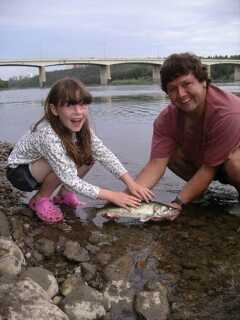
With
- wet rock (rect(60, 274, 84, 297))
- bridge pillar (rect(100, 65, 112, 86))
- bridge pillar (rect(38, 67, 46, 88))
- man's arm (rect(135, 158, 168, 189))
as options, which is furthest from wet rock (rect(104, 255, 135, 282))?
bridge pillar (rect(100, 65, 112, 86))

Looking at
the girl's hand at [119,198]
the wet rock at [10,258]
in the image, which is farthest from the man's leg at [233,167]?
the wet rock at [10,258]

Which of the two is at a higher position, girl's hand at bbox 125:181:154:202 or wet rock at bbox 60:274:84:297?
girl's hand at bbox 125:181:154:202

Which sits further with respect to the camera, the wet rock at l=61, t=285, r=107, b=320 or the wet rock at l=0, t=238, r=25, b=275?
the wet rock at l=0, t=238, r=25, b=275

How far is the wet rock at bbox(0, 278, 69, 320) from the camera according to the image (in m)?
2.50

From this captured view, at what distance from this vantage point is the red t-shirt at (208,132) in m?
3.85

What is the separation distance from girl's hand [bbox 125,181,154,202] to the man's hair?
103cm

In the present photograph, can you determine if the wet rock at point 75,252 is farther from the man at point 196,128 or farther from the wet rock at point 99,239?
the man at point 196,128

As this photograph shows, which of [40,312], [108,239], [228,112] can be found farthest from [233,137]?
[40,312]

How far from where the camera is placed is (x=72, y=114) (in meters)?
3.99

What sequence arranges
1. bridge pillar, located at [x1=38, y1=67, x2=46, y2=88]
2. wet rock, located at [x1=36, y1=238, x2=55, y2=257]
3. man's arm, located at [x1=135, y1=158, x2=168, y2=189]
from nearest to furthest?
wet rock, located at [x1=36, y1=238, x2=55, y2=257] < man's arm, located at [x1=135, y1=158, x2=168, y2=189] < bridge pillar, located at [x1=38, y1=67, x2=46, y2=88]

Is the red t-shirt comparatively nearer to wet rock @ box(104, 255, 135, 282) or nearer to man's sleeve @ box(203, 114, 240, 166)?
man's sleeve @ box(203, 114, 240, 166)

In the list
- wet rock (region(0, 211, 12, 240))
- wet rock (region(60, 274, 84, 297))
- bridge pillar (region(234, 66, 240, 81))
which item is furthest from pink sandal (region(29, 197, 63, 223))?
bridge pillar (region(234, 66, 240, 81))

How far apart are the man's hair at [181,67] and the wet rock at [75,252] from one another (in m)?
1.62

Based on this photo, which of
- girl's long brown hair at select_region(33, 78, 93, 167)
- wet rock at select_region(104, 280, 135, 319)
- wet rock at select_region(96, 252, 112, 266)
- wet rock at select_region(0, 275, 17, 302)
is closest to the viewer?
wet rock at select_region(0, 275, 17, 302)
